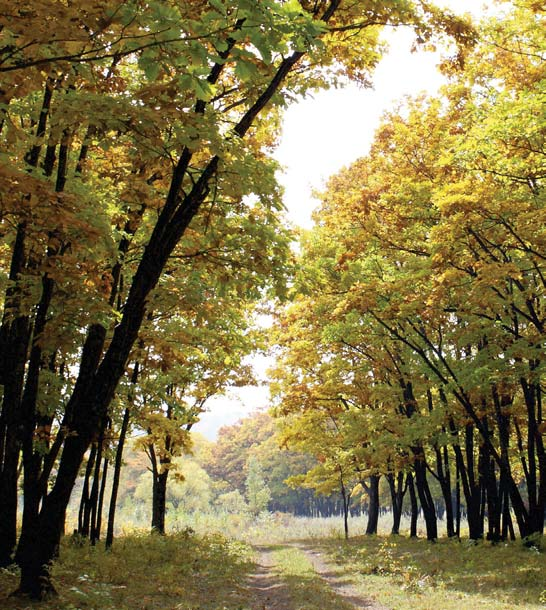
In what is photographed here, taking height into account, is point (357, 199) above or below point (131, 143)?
above

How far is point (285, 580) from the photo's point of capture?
42.9 feet

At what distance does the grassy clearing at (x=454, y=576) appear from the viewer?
924 cm

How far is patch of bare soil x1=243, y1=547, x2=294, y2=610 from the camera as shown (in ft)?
31.4

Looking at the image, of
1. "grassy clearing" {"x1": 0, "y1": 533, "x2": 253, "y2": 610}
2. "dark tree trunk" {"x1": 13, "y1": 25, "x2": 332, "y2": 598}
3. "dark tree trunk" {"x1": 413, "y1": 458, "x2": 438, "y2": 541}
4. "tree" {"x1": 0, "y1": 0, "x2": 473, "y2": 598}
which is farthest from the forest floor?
"dark tree trunk" {"x1": 413, "y1": 458, "x2": 438, "y2": 541}

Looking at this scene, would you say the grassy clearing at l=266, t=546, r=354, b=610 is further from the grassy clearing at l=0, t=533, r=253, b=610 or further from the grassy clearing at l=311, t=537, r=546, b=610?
the grassy clearing at l=0, t=533, r=253, b=610

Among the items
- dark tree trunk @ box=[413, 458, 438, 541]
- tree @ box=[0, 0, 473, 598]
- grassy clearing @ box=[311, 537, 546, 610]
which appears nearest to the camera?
tree @ box=[0, 0, 473, 598]

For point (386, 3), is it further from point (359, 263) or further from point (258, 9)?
point (359, 263)

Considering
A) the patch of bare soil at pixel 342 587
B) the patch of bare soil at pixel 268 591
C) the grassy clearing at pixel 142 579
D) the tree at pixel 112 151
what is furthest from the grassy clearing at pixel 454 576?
the tree at pixel 112 151

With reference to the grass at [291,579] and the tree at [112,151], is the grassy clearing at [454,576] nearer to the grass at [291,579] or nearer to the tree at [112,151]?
the grass at [291,579]

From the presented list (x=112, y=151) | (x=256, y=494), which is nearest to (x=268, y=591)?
(x=112, y=151)

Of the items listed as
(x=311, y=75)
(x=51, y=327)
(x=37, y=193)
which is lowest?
(x=51, y=327)

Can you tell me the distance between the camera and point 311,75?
28.2 ft

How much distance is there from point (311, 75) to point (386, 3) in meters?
1.71

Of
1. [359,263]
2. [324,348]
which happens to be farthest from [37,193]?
[324,348]
